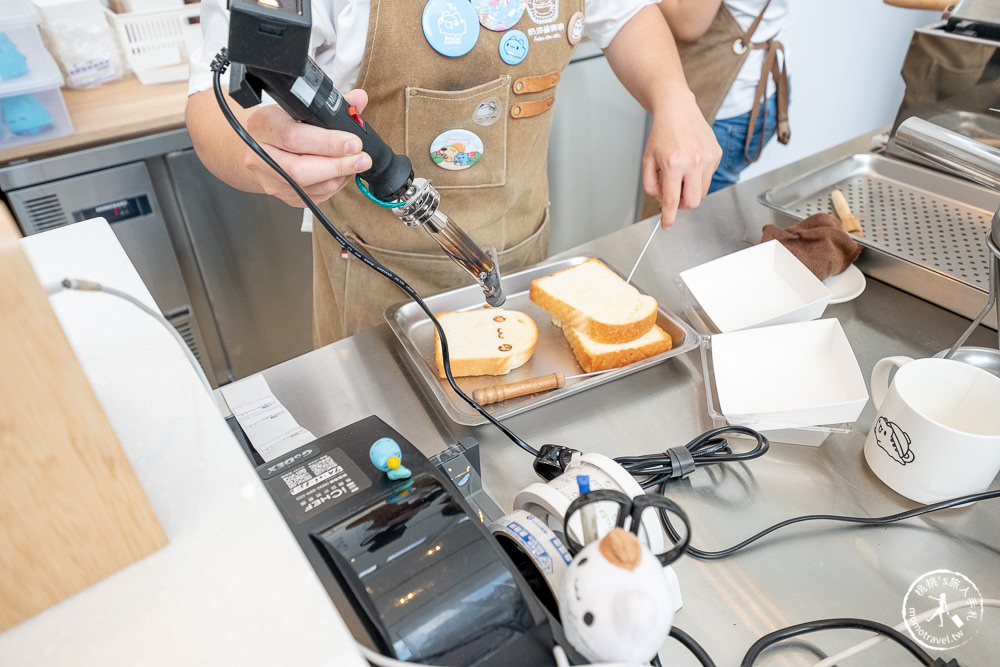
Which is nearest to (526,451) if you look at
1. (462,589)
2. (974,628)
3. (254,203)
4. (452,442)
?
(452,442)

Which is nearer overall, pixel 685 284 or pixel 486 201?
pixel 685 284

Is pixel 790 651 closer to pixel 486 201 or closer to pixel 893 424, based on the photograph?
pixel 893 424

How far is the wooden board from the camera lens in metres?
0.30

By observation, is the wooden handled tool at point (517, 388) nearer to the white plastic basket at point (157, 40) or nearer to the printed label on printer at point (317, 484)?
the printed label on printer at point (317, 484)

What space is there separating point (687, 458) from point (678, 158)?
462mm

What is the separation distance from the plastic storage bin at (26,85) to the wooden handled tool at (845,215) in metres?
1.60

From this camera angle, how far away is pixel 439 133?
95 centimetres

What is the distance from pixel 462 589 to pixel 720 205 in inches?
37.6

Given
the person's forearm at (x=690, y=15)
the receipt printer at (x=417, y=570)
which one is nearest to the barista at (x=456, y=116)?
the receipt printer at (x=417, y=570)

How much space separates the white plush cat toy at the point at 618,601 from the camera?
38 cm

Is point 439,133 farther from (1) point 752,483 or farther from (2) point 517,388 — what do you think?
(1) point 752,483

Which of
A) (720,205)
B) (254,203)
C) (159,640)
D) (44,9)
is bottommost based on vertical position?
(254,203)

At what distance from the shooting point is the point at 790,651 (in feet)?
1.83

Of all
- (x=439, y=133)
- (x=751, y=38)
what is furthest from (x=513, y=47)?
(x=751, y=38)
